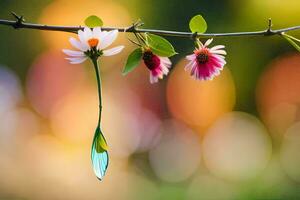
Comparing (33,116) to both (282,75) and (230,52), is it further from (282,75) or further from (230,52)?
(282,75)

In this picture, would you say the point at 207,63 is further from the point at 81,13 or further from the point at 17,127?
the point at 17,127

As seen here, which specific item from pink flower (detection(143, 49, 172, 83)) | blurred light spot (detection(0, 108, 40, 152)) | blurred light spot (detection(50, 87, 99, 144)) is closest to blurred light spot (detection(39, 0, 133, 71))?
blurred light spot (detection(50, 87, 99, 144))

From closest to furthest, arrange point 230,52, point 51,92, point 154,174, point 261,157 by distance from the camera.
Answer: point 230,52
point 261,157
point 51,92
point 154,174

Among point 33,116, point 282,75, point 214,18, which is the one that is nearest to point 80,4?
point 214,18

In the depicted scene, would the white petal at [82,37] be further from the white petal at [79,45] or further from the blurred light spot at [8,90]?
the blurred light spot at [8,90]

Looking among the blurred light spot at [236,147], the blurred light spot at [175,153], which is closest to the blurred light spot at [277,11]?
the blurred light spot at [236,147]

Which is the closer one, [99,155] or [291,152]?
[99,155]

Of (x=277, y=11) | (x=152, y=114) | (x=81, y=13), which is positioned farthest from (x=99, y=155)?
(x=152, y=114)

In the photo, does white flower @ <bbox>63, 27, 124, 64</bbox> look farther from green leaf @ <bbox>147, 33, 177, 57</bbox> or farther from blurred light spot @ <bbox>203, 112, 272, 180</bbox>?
blurred light spot @ <bbox>203, 112, 272, 180</bbox>
